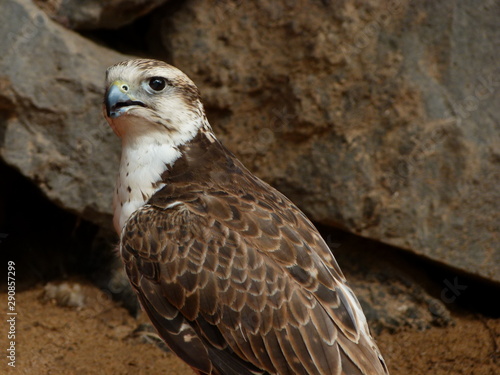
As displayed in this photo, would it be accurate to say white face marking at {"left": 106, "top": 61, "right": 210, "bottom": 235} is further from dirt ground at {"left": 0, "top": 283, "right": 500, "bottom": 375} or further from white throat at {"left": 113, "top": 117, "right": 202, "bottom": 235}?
dirt ground at {"left": 0, "top": 283, "right": 500, "bottom": 375}

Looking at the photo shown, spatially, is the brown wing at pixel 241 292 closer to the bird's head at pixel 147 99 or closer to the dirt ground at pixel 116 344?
the bird's head at pixel 147 99

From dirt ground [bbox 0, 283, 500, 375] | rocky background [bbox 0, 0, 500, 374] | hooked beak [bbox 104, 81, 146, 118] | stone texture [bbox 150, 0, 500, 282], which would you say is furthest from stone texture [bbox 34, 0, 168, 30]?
dirt ground [bbox 0, 283, 500, 375]

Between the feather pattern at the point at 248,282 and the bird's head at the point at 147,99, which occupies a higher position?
the bird's head at the point at 147,99

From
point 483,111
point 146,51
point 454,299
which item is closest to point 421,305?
point 454,299

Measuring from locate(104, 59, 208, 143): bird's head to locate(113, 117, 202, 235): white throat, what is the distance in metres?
0.02

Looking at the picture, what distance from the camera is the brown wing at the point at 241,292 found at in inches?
122

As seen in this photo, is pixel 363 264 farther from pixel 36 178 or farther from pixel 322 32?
pixel 36 178

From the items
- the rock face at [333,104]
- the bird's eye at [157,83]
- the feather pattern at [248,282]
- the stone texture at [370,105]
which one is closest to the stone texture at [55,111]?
the rock face at [333,104]

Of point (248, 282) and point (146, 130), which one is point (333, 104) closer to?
point (146, 130)

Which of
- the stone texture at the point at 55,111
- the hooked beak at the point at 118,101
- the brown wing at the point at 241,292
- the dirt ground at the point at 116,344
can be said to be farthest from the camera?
the dirt ground at the point at 116,344

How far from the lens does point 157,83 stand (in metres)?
3.43

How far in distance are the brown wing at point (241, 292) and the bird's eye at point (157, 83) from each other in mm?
566

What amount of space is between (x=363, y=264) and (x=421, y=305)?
1.57ft

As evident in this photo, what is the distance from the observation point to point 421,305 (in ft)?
16.0
